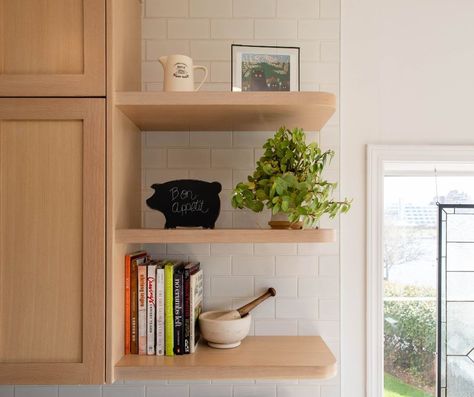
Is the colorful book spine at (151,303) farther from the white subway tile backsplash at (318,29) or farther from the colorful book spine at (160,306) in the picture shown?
the white subway tile backsplash at (318,29)

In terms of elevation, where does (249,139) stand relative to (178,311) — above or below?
above

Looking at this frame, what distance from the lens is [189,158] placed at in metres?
1.82

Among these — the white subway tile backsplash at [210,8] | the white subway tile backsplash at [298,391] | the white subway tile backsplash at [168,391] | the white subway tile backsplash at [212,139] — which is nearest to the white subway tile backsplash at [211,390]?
the white subway tile backsplash at [168,391]

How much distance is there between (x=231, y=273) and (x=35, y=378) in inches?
28.6

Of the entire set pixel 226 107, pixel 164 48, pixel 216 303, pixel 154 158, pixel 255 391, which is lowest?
pixel 255 391

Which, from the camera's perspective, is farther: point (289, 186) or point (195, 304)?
point (195, 304)

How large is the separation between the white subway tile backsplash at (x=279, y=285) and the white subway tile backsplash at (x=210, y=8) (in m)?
0.98

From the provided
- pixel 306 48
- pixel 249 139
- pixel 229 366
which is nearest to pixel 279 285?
pixel 229 366

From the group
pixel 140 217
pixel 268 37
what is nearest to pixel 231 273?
Result: pixel 140 217

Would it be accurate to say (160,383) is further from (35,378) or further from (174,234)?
(174,234)

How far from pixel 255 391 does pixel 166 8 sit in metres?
1.43

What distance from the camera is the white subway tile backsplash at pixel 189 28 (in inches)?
71.6

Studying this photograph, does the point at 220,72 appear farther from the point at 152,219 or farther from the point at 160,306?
the point at 160,306

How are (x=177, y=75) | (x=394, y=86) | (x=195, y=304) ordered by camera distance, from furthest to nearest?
(x=394, y=86)
(x=195, y=304)
(x=177, y=75)
